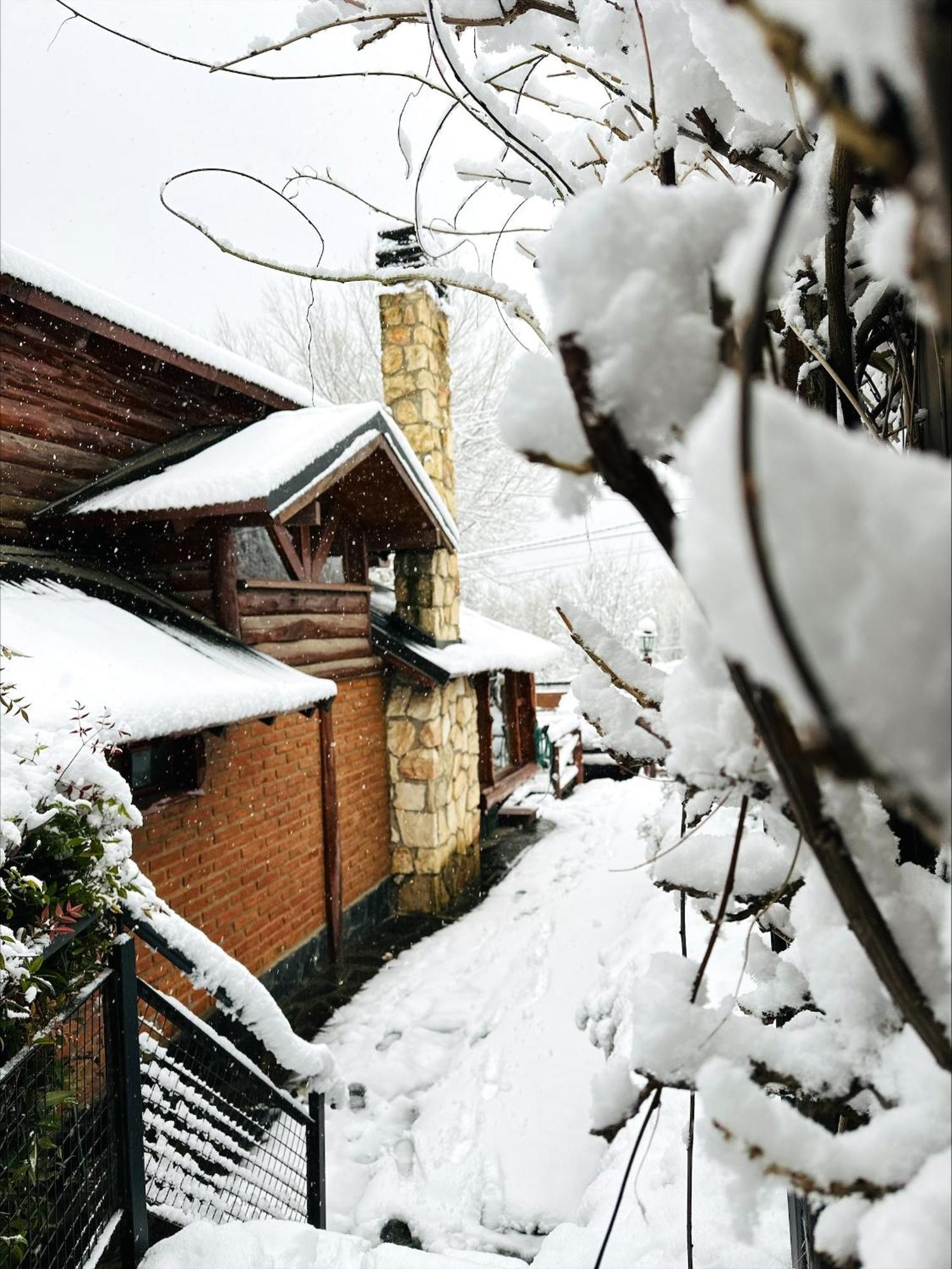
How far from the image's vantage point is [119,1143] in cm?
284

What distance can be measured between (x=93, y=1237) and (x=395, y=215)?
11.6ft

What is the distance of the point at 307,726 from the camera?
695cm

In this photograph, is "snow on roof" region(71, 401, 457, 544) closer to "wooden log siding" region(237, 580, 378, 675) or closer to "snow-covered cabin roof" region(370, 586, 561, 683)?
"wooden log siding" region(237, 580, 378, 675)

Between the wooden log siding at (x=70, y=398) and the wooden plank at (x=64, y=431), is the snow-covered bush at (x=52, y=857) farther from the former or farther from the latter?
the wooden plank at (x=64, y=431)

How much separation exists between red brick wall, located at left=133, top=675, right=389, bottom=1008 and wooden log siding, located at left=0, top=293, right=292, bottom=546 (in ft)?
7.10

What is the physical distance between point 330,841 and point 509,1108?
10.3 feet

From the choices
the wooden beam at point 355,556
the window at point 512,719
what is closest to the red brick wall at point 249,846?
the wooden beam at point 355,556

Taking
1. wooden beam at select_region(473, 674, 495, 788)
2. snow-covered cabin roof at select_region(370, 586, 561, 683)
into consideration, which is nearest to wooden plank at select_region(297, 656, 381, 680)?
snow-covered cabin roof at select_region(370, 586, 561, 683)

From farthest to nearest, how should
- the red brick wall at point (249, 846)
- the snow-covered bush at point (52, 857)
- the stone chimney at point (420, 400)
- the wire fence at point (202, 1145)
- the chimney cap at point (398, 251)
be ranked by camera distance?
the stone chimney at point (420, 400) < the chimney cap at point (398, 251) < the red brick wall at point (249, 846) < the wire fence at point (202, 1145) < the snow-covered bush at point (52, 857)

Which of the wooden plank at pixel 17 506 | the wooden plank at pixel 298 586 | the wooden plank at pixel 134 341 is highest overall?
the wooden plank at pixel 134 341

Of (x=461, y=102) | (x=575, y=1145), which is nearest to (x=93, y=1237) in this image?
(x=575, y=1145)

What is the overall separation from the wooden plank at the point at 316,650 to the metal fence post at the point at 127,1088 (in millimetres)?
3119

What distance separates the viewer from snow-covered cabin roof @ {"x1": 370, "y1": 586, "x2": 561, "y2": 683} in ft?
26.2

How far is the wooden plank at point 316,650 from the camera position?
6.23 meters
